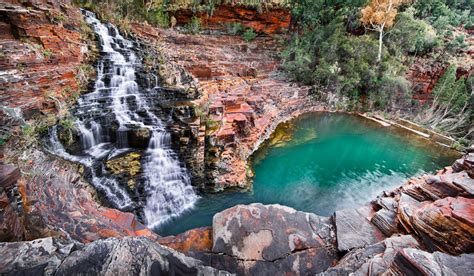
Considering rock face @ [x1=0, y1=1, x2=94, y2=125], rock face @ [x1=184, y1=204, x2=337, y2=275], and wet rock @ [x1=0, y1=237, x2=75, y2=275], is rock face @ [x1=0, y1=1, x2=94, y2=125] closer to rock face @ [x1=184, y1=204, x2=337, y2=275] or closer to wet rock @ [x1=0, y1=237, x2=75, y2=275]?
wet rock @ [x1=0, y1=237, x2=75, y2=275]

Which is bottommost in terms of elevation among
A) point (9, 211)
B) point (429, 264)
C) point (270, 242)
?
point (270, 242)

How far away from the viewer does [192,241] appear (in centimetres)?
355

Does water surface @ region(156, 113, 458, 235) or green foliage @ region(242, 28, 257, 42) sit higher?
green foliage @ region(242, 28, 257, 42)

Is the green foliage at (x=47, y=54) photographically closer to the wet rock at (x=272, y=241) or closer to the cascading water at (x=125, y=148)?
the cascading water at (x=125, y=148)

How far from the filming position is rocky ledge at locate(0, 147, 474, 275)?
1.98 meters

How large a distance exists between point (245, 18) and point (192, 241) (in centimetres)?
1654

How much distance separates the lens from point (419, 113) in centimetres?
1620

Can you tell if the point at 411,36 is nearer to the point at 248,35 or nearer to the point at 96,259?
the point at 248,35

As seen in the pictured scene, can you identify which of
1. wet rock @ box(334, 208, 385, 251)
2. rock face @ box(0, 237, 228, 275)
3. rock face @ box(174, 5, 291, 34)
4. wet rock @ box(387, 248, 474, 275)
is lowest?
wet rock @ box(334, 208, 385, 251)

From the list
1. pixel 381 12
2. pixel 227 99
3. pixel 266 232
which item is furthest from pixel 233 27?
pixel 266 232

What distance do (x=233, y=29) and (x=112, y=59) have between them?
31.3 feet

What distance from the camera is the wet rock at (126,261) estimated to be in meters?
1.91

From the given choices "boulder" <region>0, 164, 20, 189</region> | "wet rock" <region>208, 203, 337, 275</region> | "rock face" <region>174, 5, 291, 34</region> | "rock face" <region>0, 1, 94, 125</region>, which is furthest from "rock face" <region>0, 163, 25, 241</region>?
"rock face" <region>174, 5, 291, 34</region>

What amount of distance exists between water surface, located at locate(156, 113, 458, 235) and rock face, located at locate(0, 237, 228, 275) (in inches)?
151
